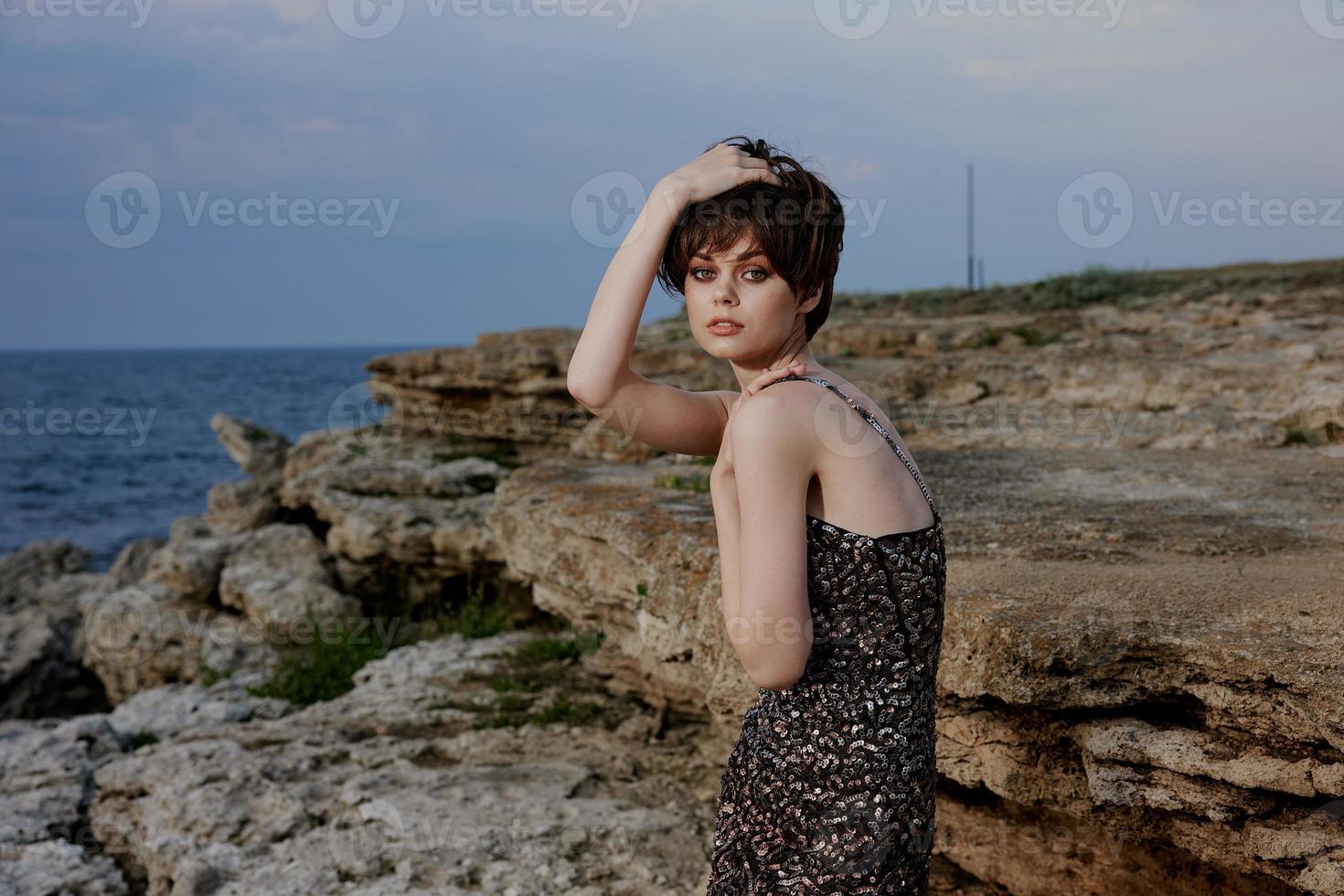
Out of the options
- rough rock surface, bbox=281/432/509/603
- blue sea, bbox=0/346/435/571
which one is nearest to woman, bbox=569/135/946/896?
rough rock surface, bbox=281/432/509/603

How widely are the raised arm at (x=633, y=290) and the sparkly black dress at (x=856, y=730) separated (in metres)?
0.36

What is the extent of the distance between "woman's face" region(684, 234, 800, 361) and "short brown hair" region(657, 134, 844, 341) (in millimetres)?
22

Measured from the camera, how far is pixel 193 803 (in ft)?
14.8

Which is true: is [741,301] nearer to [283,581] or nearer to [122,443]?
[283,581]

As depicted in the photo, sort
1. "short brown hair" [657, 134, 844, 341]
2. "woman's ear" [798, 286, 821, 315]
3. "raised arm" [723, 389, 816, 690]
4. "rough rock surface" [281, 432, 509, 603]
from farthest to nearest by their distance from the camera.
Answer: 1. "rough rock surface" [281, 432, 509, 603]
2. "woman's ear" [798, 286, 821, 315]
3. "short brown hair" [657, 134, 844, 341]
4. "raised arm" [723, 389, 816, 690]

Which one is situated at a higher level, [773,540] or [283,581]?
[773,540]

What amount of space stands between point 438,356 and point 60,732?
5.50 m

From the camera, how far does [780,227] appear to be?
205 centimetres

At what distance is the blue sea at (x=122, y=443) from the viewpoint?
23859 millimetres

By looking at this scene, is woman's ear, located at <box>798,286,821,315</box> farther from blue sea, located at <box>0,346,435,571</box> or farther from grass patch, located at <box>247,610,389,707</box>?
blue sea, located at <box>0,346,435,571</box>

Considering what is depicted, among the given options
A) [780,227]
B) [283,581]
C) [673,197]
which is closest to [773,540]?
[780,227]

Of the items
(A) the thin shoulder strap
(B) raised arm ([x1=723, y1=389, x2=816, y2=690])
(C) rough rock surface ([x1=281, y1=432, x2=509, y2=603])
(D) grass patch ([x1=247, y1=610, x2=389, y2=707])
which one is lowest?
(D) grass patch ([x1=247, y1=610, x2=389, y2=707])

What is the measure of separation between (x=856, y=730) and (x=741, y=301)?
0.91 metres

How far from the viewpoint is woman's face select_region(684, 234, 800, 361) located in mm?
2096
